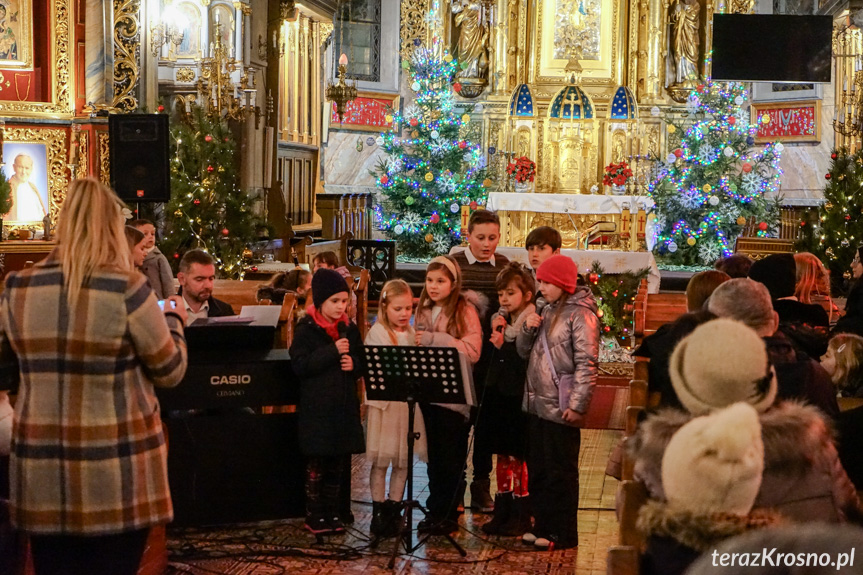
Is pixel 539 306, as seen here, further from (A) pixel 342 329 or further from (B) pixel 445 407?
(A) pixel 342 329

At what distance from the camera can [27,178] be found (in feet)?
36.7

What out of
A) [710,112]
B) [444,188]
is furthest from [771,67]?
[444,188]

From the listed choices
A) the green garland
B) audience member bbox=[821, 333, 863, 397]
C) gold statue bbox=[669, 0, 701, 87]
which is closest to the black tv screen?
the green garland

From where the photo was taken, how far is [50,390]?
336cm

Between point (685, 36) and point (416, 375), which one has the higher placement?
point (685, 36)

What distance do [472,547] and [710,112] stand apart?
1513 cm

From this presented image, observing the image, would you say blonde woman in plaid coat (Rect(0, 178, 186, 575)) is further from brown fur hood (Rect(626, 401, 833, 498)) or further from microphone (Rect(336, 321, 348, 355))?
microphone (Rect(336, 321, 348, 355))

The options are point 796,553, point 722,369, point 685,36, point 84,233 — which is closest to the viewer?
point 796,553

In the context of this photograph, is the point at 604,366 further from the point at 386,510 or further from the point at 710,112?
the point at 710,112

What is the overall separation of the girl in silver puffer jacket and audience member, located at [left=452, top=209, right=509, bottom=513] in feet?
1.81

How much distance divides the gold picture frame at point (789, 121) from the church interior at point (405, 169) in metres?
0.04

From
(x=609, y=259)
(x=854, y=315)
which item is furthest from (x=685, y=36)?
(x=854, y=315)

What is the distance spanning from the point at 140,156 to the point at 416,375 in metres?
6.28

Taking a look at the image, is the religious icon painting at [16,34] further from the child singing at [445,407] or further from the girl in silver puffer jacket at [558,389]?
the girl in silver puffer jacket at [558,389]
